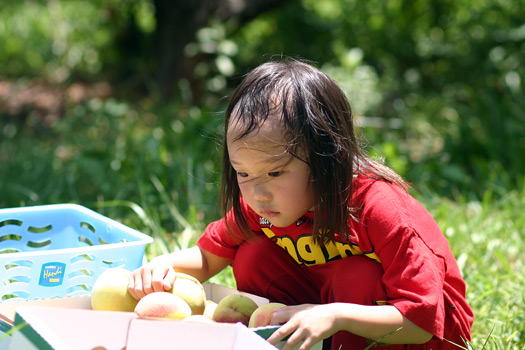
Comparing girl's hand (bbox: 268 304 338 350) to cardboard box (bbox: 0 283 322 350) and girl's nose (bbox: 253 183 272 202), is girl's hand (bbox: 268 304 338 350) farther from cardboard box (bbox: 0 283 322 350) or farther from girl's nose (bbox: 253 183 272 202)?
girl's nose (bbox: 253 183 272 202)

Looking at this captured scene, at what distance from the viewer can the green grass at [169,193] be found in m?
2.24

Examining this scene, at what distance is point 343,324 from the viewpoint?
1.46m

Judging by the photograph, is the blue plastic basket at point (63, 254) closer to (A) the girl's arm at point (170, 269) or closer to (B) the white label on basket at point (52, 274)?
(B) the white label on basket at point (52, 274)

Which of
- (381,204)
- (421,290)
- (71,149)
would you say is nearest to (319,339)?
(421,290)

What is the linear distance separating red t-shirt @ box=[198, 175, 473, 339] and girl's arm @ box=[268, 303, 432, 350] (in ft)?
0.10

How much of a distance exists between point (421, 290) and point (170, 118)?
294 cm

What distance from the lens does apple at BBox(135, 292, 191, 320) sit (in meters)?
1.59

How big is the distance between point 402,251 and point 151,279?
64cm

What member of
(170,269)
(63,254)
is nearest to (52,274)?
(63,254)

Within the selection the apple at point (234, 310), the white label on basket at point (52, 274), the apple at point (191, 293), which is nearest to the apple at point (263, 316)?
the apple at point (234, 310)

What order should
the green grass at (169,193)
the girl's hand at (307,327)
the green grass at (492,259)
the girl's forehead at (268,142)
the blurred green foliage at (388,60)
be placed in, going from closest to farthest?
1. the girl's hand at (307,327)
2. the girl's forehead at (268,142)
3. the green grass at (492,259)
4. the green grass at (169,193)
5. the blurred green foliage at (388,60)

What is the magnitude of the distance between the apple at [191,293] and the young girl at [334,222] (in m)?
0.03

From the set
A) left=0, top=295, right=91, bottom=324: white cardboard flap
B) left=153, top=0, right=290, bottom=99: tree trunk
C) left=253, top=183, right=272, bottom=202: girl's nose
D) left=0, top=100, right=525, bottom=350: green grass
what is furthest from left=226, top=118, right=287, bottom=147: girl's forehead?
left=153, top=0, right=290, bottom=99: tree trunk

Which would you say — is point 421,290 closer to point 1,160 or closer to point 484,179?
point 484,179
